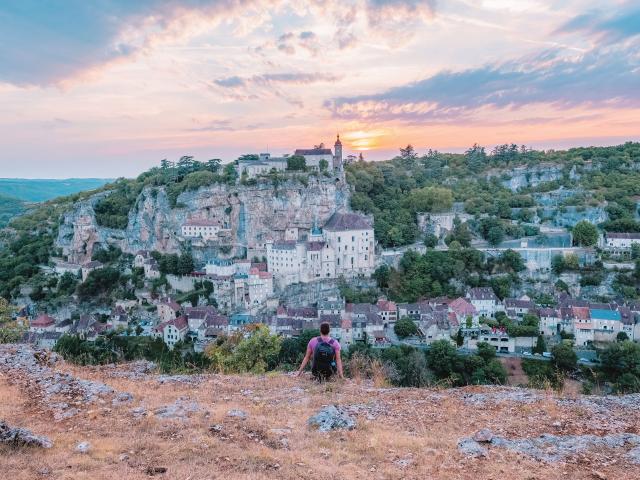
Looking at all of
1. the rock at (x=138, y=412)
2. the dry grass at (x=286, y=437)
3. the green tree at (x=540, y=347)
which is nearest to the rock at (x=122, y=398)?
the dry grass at (x=286, y=437)

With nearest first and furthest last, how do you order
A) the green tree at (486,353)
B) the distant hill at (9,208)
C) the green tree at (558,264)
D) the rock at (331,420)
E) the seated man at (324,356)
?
the rock at (331,420) < the seated man at (324,356) < the green tree at (486,353) < the green tree at (558,264) < the distant hill at (9,208)

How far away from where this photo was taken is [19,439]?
514cm

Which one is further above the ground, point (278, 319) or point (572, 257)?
point (572, 257)

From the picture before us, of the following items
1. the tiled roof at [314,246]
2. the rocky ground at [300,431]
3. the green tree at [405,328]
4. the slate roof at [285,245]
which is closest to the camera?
the rocky ground at [300,431]

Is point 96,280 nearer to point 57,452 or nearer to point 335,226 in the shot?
point 335,226

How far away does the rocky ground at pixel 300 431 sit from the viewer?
16.1 ft

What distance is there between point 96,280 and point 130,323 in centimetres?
707

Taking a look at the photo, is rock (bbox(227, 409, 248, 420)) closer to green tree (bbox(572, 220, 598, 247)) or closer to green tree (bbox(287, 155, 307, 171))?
green tree (bbox(287, 155, 307, 171))

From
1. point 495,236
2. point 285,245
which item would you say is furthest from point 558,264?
point 285,245

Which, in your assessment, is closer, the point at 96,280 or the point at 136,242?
the point at 96,280

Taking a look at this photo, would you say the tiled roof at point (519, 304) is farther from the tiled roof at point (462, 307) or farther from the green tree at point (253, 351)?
the green tree at point (253, 351)

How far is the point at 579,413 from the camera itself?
258 inches

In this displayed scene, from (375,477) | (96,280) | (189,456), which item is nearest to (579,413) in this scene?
(375,477)

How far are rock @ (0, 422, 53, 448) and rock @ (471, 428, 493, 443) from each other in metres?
4.98
